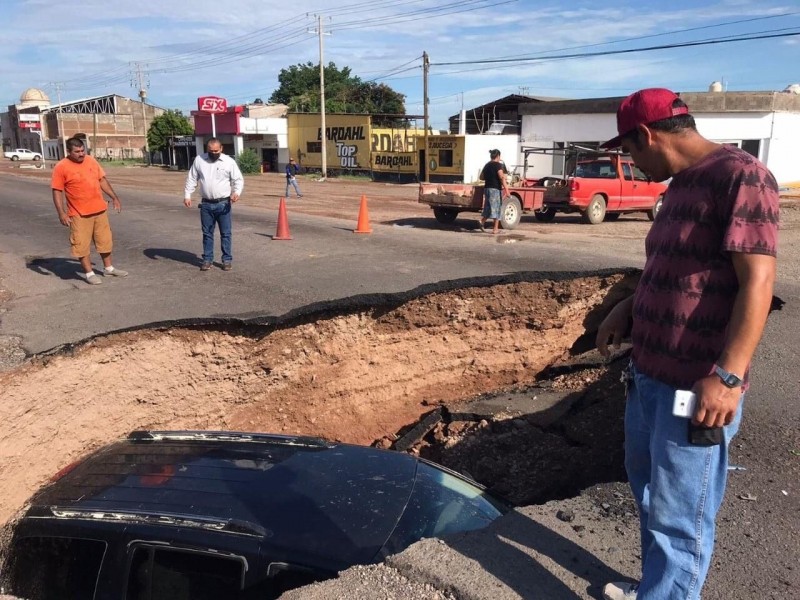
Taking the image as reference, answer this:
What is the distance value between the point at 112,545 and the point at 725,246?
2526 millimetres

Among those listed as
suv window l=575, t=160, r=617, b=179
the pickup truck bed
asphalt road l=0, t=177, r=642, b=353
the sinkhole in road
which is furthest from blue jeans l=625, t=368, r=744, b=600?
suv window l=575, t=160, r=617, b=179

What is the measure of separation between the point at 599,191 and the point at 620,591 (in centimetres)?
1546

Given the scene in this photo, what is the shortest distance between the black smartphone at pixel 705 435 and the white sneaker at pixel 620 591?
70cm

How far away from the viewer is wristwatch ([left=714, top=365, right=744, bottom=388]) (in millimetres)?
1927

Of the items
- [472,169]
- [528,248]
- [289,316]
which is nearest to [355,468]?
[289,316]

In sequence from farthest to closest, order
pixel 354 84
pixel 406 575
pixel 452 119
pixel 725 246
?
pixel 354 84 < pixel 452 119 < pixel 406 575 < pixel 725 246

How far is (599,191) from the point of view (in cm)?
1680

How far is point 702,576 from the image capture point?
7.09 feet

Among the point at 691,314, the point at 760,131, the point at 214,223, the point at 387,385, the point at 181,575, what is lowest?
the point at 387,385

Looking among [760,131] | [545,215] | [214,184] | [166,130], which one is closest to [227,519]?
[214,184]

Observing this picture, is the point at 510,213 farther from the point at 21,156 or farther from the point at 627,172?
the point at 21,156

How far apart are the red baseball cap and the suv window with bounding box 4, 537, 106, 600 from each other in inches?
102

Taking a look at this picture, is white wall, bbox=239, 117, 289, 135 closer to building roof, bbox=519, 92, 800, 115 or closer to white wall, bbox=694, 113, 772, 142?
building roof, bbox=519, 92, 800, 115

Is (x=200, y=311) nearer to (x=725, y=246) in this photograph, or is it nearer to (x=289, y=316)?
(x=289, y=316)
